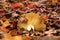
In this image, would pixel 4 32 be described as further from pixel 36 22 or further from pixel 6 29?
pixel 36 22

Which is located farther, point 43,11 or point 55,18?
point 43,11

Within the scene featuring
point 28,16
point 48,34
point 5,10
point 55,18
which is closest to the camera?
point 48,34

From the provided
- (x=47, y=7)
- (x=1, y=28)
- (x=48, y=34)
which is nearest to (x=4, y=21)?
(x=1, y=28)

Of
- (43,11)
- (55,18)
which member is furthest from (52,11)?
(55,18)

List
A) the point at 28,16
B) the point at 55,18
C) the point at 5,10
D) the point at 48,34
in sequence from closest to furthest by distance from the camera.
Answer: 1. the point at 48,34
2. the point at 28,16
3. the point at 55,18
4. the point at 5,10

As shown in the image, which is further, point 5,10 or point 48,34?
point 5,10

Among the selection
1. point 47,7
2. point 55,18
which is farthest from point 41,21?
point 47,7

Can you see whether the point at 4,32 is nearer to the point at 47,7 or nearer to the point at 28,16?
the point at 28,16

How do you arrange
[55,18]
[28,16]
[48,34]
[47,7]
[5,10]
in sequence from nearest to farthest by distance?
1. [48,34]
2. [28,16]
3. [55,18]
4. [5,10]
5. [47,7]

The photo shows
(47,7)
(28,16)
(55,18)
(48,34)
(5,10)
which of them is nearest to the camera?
(48,34)
